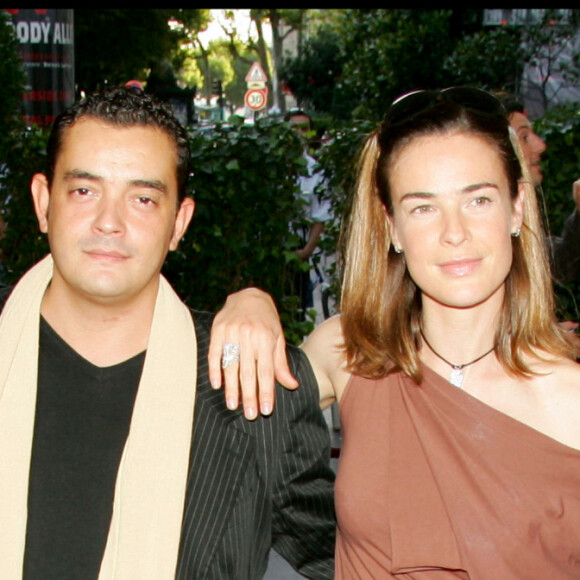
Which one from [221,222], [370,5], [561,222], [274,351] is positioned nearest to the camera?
[274,351]

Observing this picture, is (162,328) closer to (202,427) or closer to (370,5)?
(202,427)

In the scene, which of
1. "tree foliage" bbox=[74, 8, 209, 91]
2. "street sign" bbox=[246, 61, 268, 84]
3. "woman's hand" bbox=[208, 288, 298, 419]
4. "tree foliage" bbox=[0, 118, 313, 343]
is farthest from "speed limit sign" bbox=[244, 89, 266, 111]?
"woman's hand" bbox=[208, 288, 298, 419]

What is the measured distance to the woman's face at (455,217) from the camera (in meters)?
2.42

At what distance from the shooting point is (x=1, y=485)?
2.34 meters

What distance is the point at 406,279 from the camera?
2.84 m

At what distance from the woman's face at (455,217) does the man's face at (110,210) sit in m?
0.67

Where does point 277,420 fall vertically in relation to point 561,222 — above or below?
below

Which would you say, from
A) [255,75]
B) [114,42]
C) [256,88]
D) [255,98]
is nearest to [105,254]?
[255,75]

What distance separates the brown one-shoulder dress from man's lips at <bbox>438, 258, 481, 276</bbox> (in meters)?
0.33

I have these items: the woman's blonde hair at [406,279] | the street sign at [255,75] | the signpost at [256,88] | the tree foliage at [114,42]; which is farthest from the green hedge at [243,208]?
the tree foliage at [114,42]

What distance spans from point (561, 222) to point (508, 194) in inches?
171

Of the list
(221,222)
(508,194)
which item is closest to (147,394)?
(508,194)

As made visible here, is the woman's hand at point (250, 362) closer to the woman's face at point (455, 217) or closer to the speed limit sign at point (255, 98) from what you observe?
the woman's face at point (455, 217)

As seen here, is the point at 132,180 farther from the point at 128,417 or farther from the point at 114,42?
the point at 114,42
